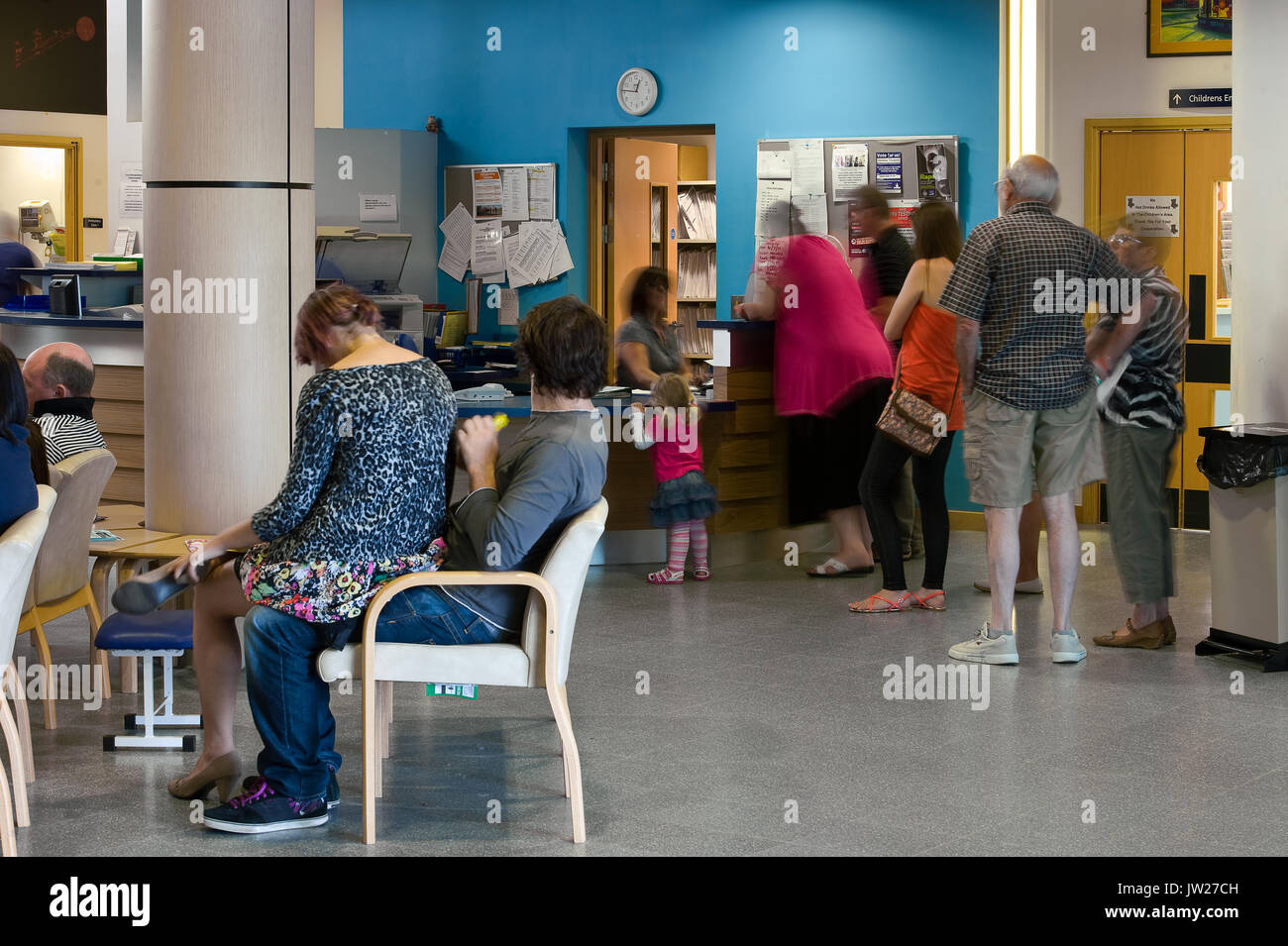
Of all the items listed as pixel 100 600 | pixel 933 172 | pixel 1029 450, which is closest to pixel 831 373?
pixel 933 172

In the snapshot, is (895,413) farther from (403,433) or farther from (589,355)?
(403,433)

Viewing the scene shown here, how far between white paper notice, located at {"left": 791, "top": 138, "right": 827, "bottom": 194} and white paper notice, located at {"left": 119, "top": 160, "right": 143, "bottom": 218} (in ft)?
15.7

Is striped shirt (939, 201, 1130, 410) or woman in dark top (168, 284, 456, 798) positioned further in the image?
striped shirt (939, 201, 1130, 410)

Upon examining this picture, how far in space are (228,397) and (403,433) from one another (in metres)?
1.57

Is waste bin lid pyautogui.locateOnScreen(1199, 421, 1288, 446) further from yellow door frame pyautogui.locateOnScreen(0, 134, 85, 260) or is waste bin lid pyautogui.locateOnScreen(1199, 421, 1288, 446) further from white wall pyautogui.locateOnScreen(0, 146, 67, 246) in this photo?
white wall pyautogui.locateOnScreen(0, 146, 67, 246)

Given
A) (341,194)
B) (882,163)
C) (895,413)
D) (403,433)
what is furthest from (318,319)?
(341,194)

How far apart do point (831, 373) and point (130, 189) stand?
590cm

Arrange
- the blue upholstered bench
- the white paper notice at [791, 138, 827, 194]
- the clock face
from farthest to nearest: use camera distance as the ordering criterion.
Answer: the clock face → the white paper notice at [791, 138, 827, 194] → the blue upholstered bench

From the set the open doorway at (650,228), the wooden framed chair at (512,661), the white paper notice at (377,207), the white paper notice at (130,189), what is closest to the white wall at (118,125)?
the white paper notice at (130,189)

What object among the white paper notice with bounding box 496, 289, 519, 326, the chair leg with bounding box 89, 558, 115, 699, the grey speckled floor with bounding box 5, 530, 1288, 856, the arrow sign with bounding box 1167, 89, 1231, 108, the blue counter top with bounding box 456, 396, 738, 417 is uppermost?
the arrow sign with bounding box 1167, 89, 1231, 108

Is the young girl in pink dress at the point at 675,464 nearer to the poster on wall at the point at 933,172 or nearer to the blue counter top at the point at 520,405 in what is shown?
the blue counter top at the point at 520,405

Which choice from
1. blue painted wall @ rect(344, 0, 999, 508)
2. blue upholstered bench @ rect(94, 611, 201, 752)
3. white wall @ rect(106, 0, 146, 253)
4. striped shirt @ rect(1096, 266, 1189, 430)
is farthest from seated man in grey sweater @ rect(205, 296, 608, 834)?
white wall @ rect(106, 0, 146, 253)

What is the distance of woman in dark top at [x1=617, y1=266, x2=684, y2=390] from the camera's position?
23.9 ft

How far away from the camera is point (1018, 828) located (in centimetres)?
382
